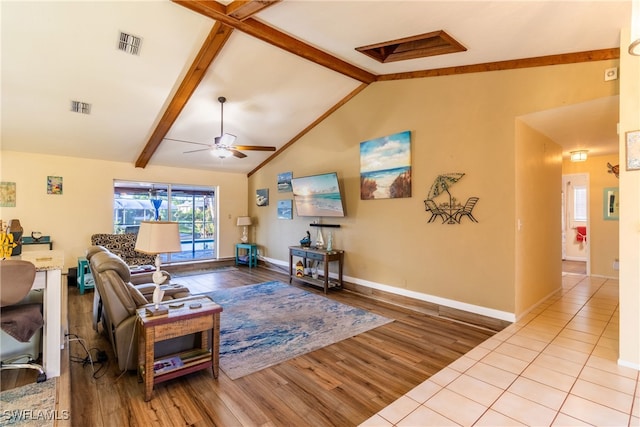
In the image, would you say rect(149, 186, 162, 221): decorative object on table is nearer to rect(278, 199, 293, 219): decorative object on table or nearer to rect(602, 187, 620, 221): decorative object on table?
rect(278, 199, 293, 219): decorative object on table

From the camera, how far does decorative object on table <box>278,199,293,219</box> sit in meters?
6.97

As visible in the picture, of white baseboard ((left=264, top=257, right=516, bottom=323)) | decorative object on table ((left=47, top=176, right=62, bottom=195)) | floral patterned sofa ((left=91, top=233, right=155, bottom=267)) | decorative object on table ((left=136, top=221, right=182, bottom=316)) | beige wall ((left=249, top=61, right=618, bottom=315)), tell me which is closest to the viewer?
decorative object on table ((left=136, top=221, right=182, bottom=316))

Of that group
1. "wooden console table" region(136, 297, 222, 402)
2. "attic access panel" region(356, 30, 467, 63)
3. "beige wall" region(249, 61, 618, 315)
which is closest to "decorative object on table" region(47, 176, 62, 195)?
"wooden console table" region(136, 297, 222, 402)

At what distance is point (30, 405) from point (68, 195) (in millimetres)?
5503

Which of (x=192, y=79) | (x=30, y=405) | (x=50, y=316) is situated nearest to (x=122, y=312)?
(x=50, y=316)

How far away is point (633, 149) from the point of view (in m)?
2.62

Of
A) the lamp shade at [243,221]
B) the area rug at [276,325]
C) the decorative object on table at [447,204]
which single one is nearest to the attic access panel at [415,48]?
the decorative object on table at [447,204]

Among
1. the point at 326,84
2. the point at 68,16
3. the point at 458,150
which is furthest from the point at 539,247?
the point at 68,16

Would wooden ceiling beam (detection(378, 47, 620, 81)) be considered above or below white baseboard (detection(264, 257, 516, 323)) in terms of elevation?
above

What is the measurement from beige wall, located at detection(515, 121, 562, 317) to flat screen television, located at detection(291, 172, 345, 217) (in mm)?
2799

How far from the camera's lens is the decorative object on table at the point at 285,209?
6.97m

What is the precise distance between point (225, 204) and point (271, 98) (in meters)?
4.03

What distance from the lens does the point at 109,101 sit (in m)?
4.52

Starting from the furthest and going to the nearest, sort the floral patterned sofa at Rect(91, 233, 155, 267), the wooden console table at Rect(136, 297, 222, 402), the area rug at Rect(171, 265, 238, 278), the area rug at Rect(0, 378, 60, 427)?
the area rug at Rect(171, 265, 238, 278)
the floral patterned sofa at Rect(91, 233, 155, 267)
the wooden console table at Rect(136, 297, 222, 402)
the area rug at Rect(0, 378, 60, 427)
